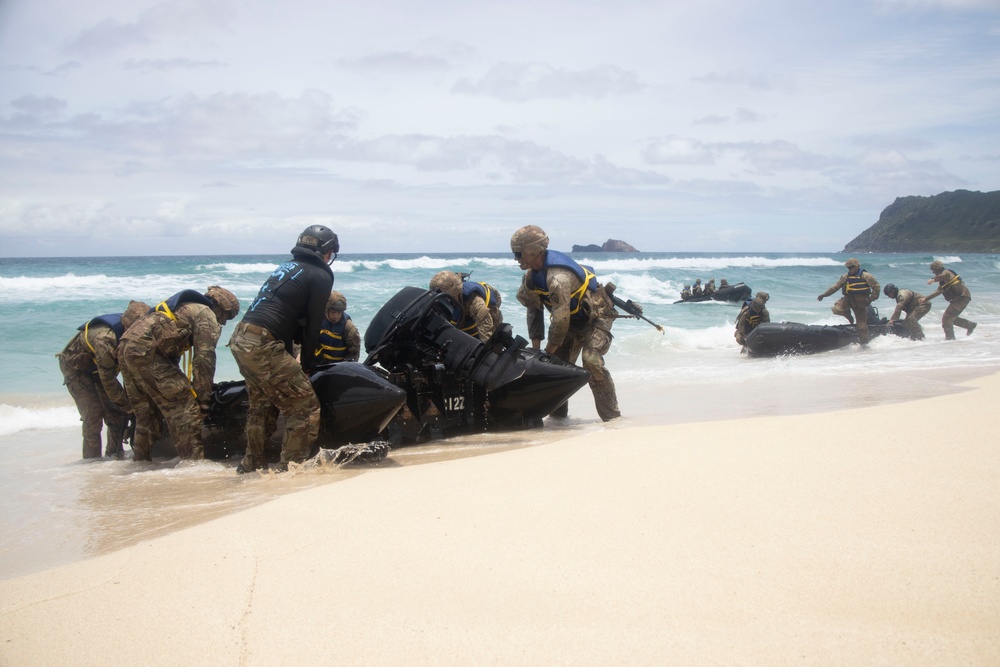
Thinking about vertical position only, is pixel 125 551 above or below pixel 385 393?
below

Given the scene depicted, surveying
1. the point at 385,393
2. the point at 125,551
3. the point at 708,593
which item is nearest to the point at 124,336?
the point at 385,393

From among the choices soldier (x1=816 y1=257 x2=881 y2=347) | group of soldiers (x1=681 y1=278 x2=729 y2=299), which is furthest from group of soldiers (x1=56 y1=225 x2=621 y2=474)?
group of soldiers (x1=681 y1=278 x2=729 y2=299)

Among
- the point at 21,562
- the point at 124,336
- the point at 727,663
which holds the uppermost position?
the point at 124,336

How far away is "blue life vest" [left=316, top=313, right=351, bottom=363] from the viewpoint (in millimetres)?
7172

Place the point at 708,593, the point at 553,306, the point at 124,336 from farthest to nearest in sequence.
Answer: the point at 553,306 → the point at 124,336 → the point at 708,593

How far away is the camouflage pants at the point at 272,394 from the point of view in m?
5.25

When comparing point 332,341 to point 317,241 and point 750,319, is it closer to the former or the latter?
point 317,241

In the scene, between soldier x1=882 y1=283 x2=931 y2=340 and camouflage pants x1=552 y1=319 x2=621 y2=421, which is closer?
camouflage pants x1=552 y1=319 x2=621 y2=421

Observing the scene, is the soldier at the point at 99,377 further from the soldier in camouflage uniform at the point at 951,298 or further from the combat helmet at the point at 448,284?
the soldier in camouflage uniform at the point at 951,298

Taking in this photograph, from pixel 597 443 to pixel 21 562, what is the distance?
3312 mm

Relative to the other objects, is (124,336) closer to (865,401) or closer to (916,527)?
(916,527)

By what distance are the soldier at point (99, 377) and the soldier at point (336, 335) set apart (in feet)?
5.12

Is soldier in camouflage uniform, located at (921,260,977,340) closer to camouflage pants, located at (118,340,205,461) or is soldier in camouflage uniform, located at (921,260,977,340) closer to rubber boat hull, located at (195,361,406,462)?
rubber boat hull, located at (195,361,406,462)

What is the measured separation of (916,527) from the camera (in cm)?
287
